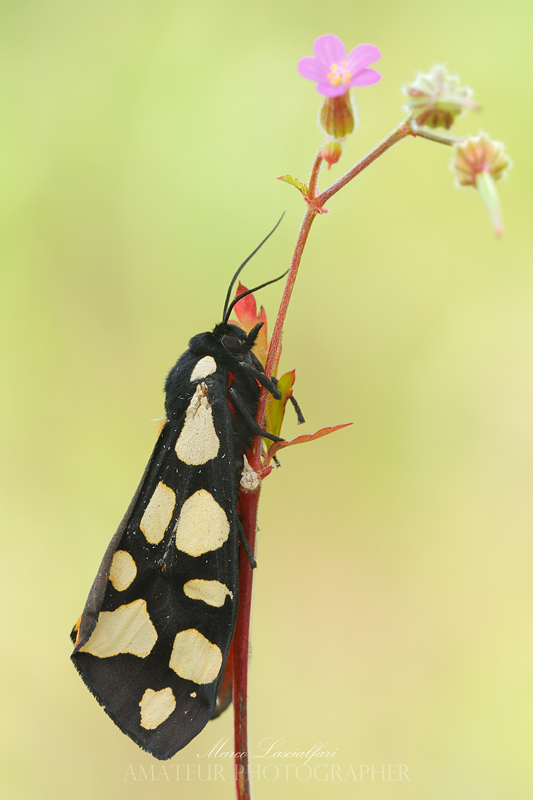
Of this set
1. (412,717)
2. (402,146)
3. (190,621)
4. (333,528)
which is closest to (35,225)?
(402,146)

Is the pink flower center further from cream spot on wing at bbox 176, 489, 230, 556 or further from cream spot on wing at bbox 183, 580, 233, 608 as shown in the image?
cream spot on wing at bbox 183, 580, 233, 608

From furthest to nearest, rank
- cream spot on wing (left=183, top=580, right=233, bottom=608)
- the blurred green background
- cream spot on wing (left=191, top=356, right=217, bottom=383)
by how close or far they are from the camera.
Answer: the blurred green background < cream spot on wing (left=191, top=356, right=217, bottom=383) < cream spot on wing (left=183, top=580, right=233, bottom=608)

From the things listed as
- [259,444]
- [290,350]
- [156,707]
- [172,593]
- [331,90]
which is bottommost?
[156,707]

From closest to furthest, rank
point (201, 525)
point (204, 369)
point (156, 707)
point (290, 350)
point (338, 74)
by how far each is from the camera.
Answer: point (338, 74), point (156, 707), point (201, 525), point (204, 369), point (290, 350)

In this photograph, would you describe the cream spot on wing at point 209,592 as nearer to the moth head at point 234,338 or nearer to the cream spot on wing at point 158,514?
the cream spot on wing at point 158,514

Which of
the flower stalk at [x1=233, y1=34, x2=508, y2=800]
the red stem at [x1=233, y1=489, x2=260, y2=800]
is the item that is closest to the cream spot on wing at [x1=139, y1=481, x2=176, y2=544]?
the red stem at [x1=233, y1=489, x2=260, y2=800]


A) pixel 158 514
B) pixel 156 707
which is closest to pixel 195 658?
pixel 156 707

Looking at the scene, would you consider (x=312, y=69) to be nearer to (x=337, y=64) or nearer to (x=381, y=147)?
(x=337, y=64)

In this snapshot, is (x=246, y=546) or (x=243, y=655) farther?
Result: (x=246, y=546)
